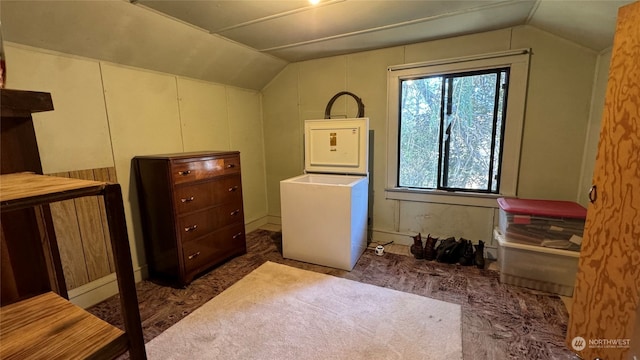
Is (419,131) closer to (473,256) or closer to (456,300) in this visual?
(473,256)

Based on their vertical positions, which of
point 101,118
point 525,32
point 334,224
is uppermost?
point 525,32

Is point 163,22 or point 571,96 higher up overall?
point 163,22

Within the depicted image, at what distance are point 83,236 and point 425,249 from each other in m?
3.18

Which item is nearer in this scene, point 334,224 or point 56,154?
point 56,154

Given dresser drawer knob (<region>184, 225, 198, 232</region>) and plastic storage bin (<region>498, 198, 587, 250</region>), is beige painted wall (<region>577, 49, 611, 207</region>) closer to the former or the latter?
plastic storage bin (<region>498, 198, 587, 250</region>)

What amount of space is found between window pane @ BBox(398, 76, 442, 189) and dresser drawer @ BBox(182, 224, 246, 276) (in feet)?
6.67

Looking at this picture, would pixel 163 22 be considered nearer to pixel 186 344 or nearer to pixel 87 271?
pixel 87 271

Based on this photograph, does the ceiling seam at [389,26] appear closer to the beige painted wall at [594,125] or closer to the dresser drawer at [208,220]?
the beige painted wall at [594,125]

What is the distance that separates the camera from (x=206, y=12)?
2199 millimetres

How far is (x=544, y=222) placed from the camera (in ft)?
7.52

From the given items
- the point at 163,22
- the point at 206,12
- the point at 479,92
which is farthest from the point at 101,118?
the point at 479,92

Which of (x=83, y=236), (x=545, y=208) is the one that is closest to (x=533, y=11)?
(x=545, y=208)

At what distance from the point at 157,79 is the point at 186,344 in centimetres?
235

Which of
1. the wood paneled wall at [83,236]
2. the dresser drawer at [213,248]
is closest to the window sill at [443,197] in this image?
the dresser drawer at [213,248]
